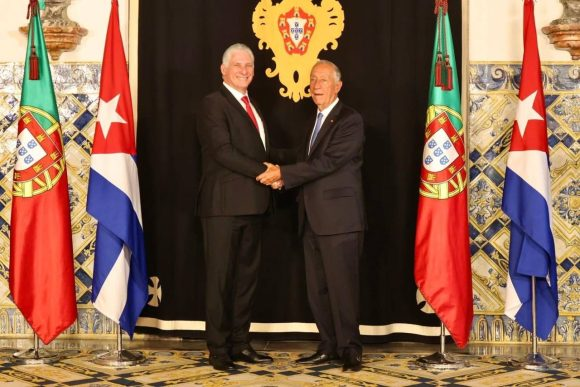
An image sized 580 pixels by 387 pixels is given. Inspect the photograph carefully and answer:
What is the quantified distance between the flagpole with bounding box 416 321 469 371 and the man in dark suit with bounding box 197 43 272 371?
0.90m

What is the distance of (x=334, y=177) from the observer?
5195 mm

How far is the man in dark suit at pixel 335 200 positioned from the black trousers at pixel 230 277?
0.33 meters

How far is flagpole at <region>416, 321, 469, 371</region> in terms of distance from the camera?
5.20m

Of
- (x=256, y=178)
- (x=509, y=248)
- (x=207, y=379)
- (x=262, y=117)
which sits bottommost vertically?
(x=207, y=379)

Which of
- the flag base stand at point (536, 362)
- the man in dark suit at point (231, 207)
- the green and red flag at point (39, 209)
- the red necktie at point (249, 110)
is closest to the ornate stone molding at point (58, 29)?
the green and red flag at point (39, 209)

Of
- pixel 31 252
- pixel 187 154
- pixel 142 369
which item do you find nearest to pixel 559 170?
pixel 187 154

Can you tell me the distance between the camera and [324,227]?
203 inches

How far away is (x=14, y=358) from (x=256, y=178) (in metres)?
1.78

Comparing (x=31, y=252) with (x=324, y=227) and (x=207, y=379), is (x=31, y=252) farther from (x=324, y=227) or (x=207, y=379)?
(x=324, y=227)

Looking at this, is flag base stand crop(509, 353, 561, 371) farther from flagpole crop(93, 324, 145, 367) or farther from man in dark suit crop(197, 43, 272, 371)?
flagpole crop(93, 324, 145, 367)

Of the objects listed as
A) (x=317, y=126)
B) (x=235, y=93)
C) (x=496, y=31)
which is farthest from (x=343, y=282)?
(x=496, y=31)

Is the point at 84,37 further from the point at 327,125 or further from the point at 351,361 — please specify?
the point at 351,361

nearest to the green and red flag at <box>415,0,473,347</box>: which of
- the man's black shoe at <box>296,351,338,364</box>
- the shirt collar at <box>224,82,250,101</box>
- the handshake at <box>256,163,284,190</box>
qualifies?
the man's black shoe at <box>296,351,338,364</box>

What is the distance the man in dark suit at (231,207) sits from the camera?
5.16 meters
